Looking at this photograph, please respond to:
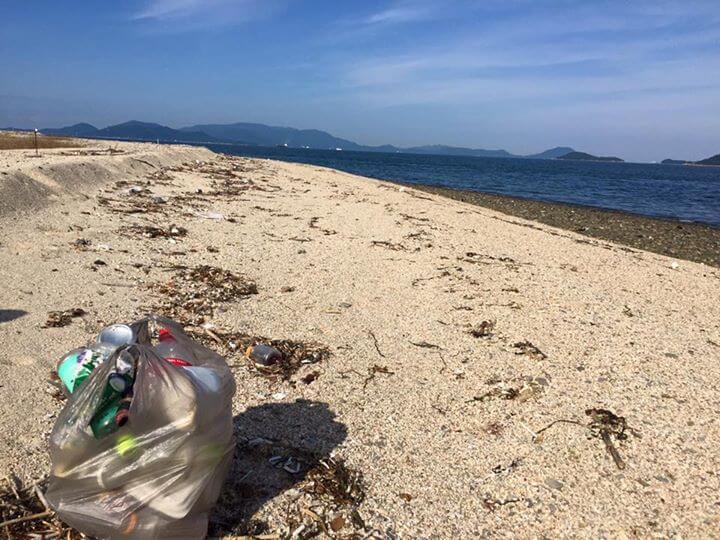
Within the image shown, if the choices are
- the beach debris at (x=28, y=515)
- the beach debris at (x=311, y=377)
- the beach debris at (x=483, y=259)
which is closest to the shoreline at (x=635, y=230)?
the beach debris at (x=483, y=259)

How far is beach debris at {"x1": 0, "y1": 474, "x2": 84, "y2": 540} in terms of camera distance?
7.11 feet

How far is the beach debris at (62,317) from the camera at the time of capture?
4.18 m

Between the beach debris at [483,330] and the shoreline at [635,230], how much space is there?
9.21m

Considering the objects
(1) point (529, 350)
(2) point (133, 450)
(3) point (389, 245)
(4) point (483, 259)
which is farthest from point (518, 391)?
(3) point (389, 245)

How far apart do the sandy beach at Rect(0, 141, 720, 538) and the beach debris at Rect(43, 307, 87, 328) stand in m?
0.05

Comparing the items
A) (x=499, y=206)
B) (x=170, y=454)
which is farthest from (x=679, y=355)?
(x=499, y=206)

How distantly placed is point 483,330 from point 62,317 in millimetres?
3985

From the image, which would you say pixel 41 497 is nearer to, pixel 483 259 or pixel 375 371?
pixel 375 371

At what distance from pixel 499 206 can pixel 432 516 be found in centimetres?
1978

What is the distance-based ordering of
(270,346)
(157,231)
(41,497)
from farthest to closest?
(157,231)
(270,346)
(41,497)

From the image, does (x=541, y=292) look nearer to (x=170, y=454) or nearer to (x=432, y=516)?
(x=432, y=516)

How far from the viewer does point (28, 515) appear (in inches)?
88.0

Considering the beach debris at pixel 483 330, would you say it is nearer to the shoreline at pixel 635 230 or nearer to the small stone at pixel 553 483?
the small stone at pixel 553 483

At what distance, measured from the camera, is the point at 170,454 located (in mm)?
2008
